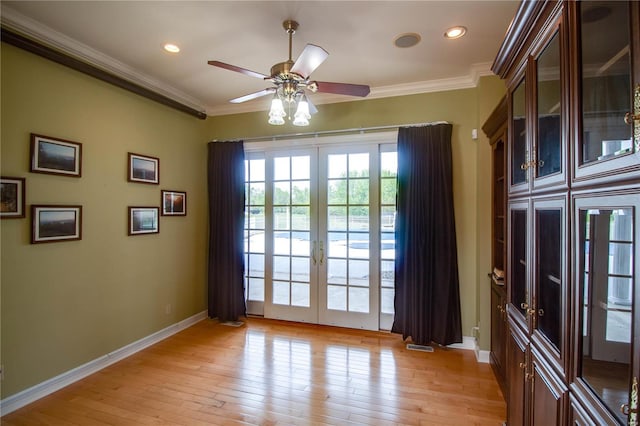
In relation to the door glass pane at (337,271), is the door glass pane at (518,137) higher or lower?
higher

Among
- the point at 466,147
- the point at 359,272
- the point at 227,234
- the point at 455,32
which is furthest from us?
the point at 227,234

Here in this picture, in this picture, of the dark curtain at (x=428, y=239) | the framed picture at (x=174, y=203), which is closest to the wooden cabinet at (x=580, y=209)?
the dark curtain at (x=428, y=239)

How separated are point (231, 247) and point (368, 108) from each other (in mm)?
2523

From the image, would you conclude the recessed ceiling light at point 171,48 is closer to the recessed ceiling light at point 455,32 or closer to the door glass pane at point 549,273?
the recessed ceiling light at point 455,32

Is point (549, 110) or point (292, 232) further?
point (292, 232)

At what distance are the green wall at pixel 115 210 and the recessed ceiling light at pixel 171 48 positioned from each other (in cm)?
79

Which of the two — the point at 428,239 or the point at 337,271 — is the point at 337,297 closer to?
the point at 337,271

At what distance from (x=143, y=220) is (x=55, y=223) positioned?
33.6 inches

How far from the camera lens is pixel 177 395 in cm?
247

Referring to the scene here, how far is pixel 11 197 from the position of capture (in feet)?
7.43

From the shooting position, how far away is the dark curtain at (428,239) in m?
3.27

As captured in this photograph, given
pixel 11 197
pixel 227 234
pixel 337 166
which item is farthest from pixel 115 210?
pixel 337 166

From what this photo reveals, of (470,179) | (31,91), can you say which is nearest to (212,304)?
(31,91)

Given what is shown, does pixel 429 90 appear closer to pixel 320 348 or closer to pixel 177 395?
pixel 320 348
